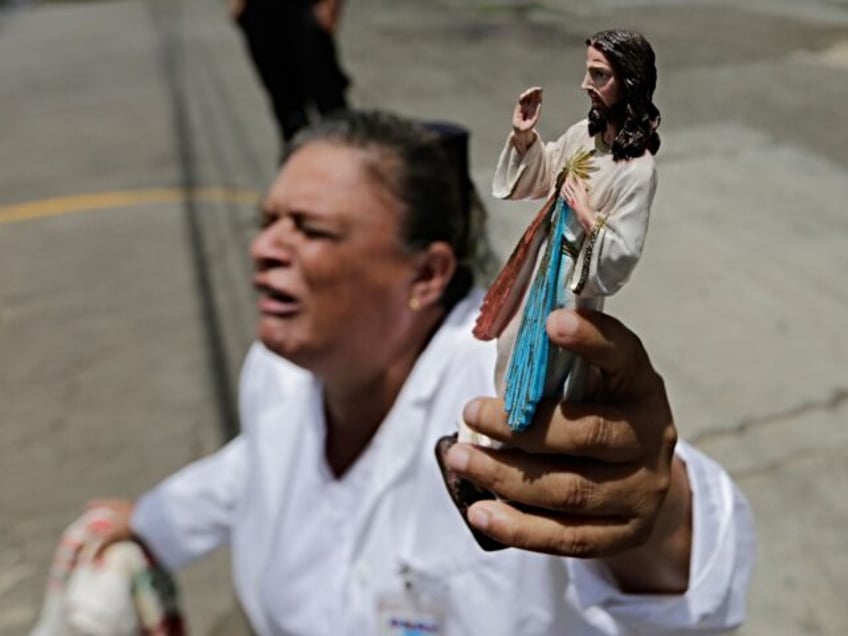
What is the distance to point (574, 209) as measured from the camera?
502 millimetres

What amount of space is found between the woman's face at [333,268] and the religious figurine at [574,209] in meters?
0.66

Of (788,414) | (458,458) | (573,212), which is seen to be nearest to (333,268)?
(458,458)

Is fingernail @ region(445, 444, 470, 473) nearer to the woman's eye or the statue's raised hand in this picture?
the statue's raised hand

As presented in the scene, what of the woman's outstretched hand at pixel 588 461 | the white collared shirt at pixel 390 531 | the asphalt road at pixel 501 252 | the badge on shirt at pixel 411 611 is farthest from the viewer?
the asphalt road at pixel 501 252

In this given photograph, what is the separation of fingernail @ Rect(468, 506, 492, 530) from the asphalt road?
0.22 m

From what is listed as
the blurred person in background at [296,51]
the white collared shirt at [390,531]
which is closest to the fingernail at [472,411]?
the white collared shirt at [390,531]

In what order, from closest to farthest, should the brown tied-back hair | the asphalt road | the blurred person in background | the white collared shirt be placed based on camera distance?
the brown tied-back hair → the white collared shirt → the asphalt road → the blurred person in background

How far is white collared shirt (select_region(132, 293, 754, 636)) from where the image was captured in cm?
93

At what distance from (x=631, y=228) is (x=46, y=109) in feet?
23.2

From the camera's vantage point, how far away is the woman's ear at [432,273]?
1.26 meters

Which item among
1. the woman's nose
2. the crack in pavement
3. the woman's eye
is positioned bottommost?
the crack in pavement

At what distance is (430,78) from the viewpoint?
5.12 m

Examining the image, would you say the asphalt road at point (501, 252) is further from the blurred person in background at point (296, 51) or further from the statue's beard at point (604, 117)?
the blurred person in background at point (296, 51)

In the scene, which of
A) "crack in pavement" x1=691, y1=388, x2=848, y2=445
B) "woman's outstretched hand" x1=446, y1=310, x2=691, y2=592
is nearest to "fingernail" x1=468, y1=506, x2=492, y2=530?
"woman's outstretched hand" x1=446, y1=310, x2=691, y2=592
